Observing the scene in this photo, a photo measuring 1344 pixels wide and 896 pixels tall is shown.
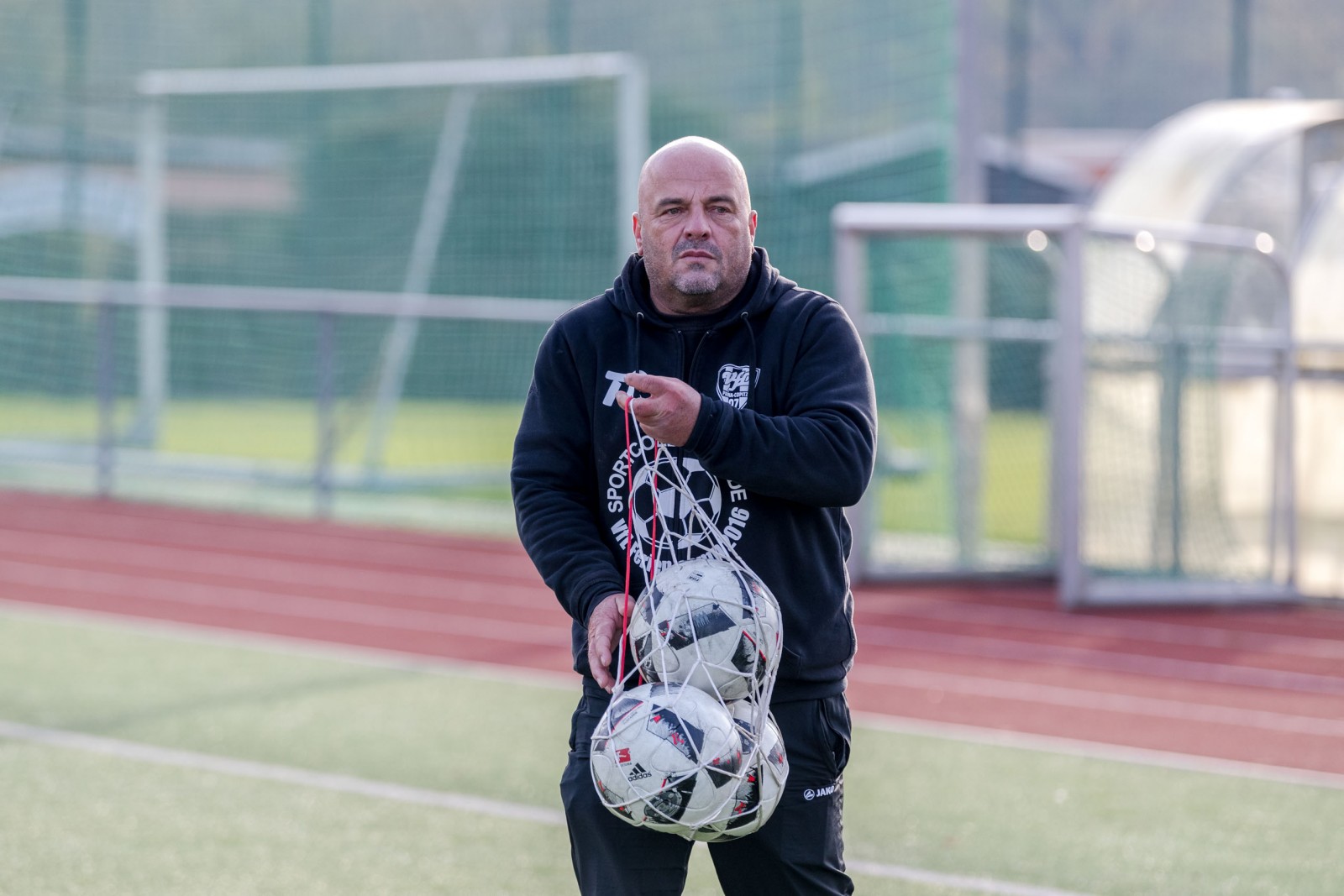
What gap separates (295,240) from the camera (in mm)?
22781

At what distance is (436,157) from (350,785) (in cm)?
1396

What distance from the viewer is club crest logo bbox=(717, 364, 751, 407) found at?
329 centimetres

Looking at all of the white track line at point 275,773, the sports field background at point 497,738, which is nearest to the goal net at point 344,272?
the sports field background at point 497,738

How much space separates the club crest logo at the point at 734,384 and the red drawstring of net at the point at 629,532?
6.5 inches

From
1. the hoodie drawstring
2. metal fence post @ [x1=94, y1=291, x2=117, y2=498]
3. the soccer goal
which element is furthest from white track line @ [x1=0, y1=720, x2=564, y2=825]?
metal fence post @ [x1=94, y1=291, x2=117, y2=498]

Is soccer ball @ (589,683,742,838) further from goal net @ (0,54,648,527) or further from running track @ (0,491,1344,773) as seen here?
goal net @ (0,54,648,527)

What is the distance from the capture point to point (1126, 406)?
10.3 m

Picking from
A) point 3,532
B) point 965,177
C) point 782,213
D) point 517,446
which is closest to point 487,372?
point 782,213

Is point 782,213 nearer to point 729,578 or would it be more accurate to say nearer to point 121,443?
point 121,443

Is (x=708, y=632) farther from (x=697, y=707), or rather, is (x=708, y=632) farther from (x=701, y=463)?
(x=701, y=463)

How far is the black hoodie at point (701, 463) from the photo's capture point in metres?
3.26

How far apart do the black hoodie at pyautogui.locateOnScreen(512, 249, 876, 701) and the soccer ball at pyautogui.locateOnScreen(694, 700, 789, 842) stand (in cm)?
23

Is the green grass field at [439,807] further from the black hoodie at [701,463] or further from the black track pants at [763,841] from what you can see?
the black hoodie at [701,463]

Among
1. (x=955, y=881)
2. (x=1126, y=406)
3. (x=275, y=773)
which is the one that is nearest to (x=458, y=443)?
(x=1126, y=406)
